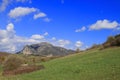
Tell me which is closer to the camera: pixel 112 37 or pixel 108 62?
pixel 108 62

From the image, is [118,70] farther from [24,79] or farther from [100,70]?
[24,79]

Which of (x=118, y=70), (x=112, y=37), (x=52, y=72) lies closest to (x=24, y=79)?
(x=52, y=72)

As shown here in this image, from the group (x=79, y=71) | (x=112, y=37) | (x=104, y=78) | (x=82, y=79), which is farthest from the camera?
(x=112, y=37)

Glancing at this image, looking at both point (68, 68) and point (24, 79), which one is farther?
point (68, 68)

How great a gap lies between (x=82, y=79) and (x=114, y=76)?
3.74 m

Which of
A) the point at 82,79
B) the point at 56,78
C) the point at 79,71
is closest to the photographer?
the point at 82,79

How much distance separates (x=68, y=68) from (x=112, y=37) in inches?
1036

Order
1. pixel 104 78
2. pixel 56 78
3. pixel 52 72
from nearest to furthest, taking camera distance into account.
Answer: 1. pixel 104 78
2. pixel 56 78
3. pixel 52 72

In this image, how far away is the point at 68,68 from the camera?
4281 cm

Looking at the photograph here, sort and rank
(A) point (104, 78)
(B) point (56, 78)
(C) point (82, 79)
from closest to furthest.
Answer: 1. (A) point (104, 78)
2. (C) point (82, 79)
3. (B) point (56, 78)

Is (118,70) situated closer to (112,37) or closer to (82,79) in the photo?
(82,79)

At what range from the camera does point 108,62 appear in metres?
41.8

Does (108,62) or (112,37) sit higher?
(112,37)

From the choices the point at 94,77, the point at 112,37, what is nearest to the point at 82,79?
the point at 94,77
